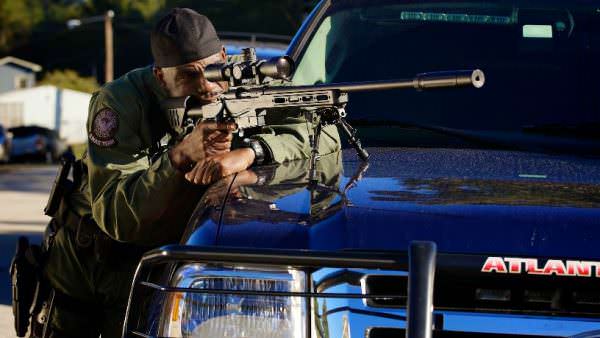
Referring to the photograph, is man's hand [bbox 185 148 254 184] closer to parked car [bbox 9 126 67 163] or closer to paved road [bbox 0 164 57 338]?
paved road [bbox 0 164 57 338]

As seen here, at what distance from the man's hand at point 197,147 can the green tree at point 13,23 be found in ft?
336

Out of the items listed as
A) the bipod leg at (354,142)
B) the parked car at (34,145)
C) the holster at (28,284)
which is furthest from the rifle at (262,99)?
the parked car at (34,145)

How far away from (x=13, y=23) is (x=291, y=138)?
105 meters

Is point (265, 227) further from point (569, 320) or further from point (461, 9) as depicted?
point (461, 9)

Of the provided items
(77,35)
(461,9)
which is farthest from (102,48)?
(461,9)

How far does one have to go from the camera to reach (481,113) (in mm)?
3768

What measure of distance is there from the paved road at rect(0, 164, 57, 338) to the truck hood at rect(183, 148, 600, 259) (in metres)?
4.46

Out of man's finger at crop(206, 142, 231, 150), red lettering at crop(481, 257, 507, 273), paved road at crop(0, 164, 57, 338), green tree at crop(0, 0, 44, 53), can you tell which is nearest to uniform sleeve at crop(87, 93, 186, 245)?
man's finger at crop(206, 142, 231, 150)

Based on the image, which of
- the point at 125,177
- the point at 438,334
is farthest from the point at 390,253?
the point at 125,177

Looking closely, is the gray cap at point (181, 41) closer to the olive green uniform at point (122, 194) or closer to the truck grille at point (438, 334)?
the olive green uniform at point (122, 194)

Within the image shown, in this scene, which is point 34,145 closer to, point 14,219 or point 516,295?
point 14,219

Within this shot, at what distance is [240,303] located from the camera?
8.14 ft

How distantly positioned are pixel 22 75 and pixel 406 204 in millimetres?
81981

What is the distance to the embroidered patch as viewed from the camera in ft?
11.3
